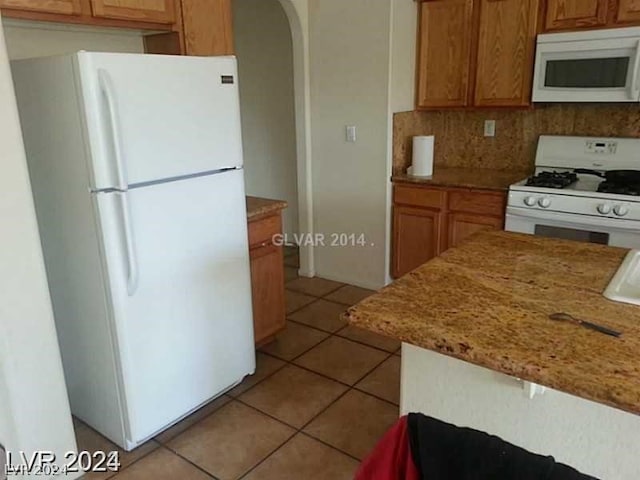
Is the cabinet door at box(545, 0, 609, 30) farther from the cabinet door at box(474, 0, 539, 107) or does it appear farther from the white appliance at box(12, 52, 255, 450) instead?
the white appliance at box(12, 52, 255, 450)

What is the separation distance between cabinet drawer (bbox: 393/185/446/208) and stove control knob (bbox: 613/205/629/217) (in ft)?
3.33

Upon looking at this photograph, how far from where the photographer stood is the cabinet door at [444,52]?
3303 mm

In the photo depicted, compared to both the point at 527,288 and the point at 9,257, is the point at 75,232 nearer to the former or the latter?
the point at 9,257

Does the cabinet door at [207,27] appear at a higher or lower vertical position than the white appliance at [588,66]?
higher

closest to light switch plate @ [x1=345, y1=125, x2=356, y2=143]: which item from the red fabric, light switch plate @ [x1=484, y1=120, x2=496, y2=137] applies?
light switch plate @ [x1=484, y1=120, x2=496, y2=137]

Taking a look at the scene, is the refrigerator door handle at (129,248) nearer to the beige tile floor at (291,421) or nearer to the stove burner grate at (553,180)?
the beige tile floor at (291,421)

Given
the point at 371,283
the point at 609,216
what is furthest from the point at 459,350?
the point at 371,283

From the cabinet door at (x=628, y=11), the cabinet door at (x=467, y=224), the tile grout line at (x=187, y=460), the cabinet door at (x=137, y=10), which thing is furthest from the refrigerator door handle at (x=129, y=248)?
the cabinet door at (x=628, y=11)

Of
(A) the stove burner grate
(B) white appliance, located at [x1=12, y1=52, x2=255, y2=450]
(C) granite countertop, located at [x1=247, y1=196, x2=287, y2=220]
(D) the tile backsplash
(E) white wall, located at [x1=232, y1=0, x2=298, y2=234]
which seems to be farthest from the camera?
(E) white wall, located at [x1=232, y1=0, x2=298, y2=234]

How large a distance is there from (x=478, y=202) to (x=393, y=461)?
260 centimetres

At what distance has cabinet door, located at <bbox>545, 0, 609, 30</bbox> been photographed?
9.23 ft

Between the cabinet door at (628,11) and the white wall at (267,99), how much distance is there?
2533 millimetres

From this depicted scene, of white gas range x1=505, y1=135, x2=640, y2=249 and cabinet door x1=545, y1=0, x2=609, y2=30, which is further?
cabinet door x1=545, y1=0, x2=609, y2=30

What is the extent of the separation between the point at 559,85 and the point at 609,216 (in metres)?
0.88
